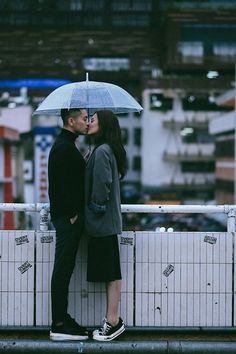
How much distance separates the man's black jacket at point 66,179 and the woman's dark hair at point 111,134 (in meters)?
0.22

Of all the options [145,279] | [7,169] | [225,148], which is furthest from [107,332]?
[225,148]

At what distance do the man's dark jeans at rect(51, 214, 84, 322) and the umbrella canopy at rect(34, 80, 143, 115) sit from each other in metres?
0.87

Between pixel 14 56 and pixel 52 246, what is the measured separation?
109 meters

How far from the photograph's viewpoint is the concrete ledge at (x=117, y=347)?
5.41 m

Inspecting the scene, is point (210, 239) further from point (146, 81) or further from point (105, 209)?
point (146, 81)

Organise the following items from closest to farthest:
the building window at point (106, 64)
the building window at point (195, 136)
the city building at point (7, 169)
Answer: the city building at point (7, 169)
the building window at point (195, 136)
the building window at point (106, 64)

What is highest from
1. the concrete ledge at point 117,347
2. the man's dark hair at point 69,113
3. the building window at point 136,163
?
the building window at point 136,163

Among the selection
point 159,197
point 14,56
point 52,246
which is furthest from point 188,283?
point 14,56

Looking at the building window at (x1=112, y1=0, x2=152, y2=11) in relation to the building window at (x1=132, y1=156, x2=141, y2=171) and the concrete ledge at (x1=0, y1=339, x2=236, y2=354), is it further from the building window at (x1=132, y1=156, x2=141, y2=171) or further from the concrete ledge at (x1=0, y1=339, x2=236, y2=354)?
the concrete ledge at (x1=0, y1=339, x2=236, y2=354)

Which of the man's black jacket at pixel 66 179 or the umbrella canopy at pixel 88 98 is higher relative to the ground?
the umbrella canopy at pixel 88 98

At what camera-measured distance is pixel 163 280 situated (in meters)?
5.86

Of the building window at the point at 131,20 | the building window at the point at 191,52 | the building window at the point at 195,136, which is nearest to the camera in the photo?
the building window at the point at 195,136

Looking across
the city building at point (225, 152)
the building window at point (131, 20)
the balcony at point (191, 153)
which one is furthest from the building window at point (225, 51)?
the building window at point (131, 20)

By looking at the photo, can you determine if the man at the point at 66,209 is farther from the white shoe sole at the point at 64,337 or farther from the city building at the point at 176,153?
the city building at the point at 176,153
